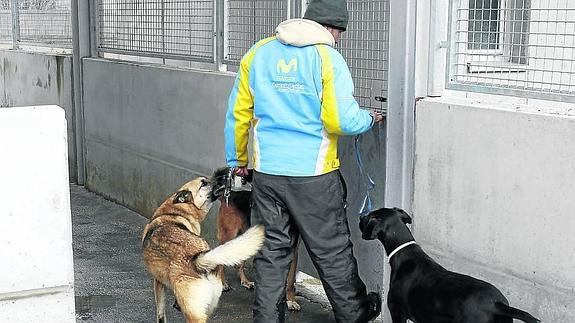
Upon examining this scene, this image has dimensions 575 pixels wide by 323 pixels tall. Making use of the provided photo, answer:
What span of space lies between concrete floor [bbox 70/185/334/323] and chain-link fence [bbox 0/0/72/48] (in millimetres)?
2967

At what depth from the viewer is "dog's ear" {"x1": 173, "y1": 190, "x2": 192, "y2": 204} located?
5.62 metres

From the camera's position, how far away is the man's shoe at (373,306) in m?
5.16

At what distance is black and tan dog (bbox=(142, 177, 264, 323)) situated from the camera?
15.6ft

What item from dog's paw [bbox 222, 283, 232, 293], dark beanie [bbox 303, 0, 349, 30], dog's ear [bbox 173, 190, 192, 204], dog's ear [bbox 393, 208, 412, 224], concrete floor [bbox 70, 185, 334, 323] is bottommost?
concrete floor [bbox 70, 185, 334, 323]

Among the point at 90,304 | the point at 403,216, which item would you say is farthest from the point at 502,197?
the point at 90,304

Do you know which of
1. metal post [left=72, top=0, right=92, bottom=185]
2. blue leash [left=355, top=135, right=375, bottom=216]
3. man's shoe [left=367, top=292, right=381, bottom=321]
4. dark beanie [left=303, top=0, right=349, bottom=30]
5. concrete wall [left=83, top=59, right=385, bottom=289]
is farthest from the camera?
metal post [left=72, top=0, right=92, bottom=185]

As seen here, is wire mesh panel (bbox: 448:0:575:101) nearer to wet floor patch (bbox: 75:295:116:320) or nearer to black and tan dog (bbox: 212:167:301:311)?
black and tan dog (bbox: 212:167:301:311)

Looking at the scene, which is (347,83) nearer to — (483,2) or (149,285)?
(483,2)

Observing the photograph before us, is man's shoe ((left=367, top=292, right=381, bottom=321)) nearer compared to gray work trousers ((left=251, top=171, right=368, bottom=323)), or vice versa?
gray work trousers ((left=251, top=171, right=368, bottom=323))

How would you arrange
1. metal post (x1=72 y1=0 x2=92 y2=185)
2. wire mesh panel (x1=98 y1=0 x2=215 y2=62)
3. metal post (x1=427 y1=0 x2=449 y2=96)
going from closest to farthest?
metal post (x1=427 y1=0 x2=449 y2=96) → wire mesh panel (x1=98 y1=0 x2=215 y2=62) → metal post (x1=72 y1=0 x2=92 y2=185)

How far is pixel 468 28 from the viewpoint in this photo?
5078mm

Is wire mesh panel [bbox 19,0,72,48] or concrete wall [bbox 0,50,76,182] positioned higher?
wire mesh panel [bbox 19,0,72,48]


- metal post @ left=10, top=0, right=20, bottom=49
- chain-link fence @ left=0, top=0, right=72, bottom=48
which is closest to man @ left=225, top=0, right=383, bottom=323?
chain-link fence @ left=0, top=0, right=72, bottom=48

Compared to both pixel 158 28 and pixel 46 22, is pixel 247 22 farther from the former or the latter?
pixel 46 22
